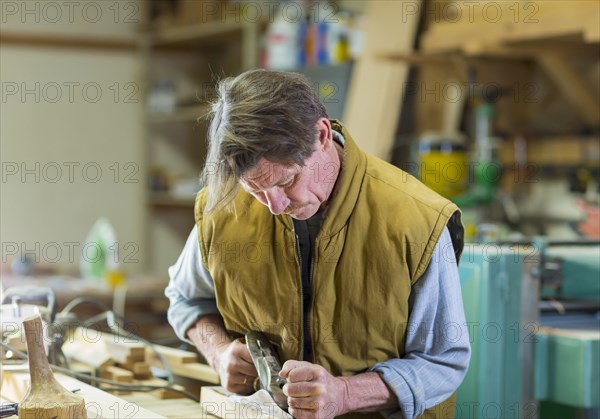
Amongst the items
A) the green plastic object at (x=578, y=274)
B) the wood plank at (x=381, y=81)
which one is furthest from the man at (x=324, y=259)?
the wood plank at (x=381, y=81)

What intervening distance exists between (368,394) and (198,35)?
4.15m

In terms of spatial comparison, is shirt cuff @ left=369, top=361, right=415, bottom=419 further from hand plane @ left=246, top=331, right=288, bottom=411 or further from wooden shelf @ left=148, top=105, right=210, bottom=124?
wooden shelf @ left=148, top=105, right=210, bottom=124

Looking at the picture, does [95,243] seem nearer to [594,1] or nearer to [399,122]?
[399,122]

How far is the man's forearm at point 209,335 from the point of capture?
6.46 feet

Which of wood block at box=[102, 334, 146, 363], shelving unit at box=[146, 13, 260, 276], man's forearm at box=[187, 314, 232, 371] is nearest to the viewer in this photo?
man's forearm at box=[187, 314, 232, 371]

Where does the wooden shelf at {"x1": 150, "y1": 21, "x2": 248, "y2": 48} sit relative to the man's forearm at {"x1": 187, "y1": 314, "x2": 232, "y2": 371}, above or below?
above

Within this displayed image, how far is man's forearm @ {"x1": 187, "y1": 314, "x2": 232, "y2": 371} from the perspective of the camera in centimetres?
197

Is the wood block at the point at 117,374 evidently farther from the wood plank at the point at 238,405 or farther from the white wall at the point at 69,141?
the white wall at the point at 69,141

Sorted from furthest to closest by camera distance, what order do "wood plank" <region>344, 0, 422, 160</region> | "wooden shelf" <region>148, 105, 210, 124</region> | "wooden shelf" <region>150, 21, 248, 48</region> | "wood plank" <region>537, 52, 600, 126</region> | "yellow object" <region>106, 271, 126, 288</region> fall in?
"wooden shelf" <region>148, 105, 210, 124</region> → "wooden shelf" <region>150, 21, 248, 48</region> → "yellow object" <region>106, 271, 126, 288</region> → "wood plank" <region>344, 0, 422, 160</region> → "wood plank" <region>537, 52, 600, 126</region>

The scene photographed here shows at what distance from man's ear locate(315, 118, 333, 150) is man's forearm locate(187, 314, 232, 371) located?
514 millimetres

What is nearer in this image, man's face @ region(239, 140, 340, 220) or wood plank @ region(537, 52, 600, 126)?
man's face @ region(239, 140, 340, 220)

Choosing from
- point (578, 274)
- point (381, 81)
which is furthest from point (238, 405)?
point (381, 81)

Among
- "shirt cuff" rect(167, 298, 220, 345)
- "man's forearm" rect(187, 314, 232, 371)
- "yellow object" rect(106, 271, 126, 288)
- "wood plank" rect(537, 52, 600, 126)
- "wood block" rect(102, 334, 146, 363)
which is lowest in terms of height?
"yellow object" rect(106, 271, 126, 288)

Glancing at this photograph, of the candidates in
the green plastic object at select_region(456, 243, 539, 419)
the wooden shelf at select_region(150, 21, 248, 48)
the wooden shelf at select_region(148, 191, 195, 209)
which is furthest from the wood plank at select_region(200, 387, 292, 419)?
the wooden shelf at select_region(148, 191, 195, 209)
